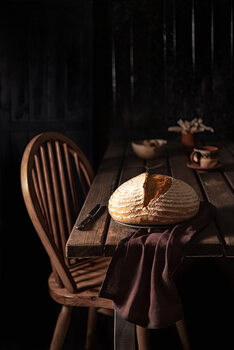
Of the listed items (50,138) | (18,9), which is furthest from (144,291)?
(18,9)

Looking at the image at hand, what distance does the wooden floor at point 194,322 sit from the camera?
2.32m

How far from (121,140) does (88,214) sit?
4.89 feet

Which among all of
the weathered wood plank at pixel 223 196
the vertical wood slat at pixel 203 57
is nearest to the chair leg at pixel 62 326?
the weathered wood plank at pixel 223 196

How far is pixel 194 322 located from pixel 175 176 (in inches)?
31.6

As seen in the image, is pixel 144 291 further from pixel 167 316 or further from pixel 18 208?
pixel 18 208

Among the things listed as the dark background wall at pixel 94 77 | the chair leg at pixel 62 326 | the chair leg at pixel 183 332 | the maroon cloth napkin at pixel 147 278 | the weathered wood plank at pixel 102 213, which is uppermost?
the dark background wall at pixel 94 77

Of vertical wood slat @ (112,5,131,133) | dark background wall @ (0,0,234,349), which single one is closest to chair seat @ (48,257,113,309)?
dark background wall @ (0,0,234,349)

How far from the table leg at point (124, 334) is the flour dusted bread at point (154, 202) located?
0.98ft

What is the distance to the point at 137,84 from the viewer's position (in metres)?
2.99

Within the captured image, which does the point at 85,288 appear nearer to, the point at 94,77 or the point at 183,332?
the point at 183,332

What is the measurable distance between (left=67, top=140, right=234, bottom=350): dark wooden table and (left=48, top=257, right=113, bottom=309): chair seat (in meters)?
0.26

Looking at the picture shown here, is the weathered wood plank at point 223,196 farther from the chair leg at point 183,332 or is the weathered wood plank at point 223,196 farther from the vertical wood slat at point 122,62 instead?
the vertical wood slat at point 122,62

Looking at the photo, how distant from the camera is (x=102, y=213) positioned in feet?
5.33

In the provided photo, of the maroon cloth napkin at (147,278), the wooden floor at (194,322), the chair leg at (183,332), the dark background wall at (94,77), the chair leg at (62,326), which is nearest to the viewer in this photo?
the maroon cloth napkin at (147,278)
